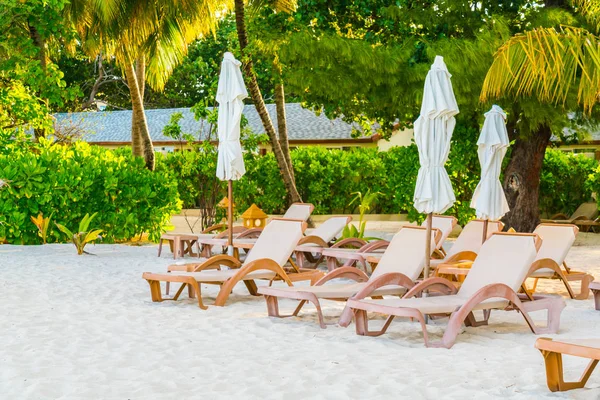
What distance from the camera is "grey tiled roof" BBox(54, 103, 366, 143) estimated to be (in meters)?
36.2

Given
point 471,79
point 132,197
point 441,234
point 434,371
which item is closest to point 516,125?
point 471,79

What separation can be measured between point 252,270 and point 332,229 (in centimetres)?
427

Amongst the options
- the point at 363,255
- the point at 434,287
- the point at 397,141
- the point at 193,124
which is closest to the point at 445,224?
the point at 363,255

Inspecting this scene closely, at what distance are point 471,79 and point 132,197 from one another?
6.95 metres

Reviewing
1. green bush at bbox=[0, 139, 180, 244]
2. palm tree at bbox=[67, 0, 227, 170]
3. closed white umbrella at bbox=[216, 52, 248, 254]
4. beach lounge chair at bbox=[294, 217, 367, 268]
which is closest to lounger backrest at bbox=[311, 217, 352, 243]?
beach lounge chair at bbox=[294, 217, 367, 268]

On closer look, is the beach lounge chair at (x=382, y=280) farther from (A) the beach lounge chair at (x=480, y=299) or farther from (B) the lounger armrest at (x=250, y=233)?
(B) the lounger armrest at (x=250, y=233)

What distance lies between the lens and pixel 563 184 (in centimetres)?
2391

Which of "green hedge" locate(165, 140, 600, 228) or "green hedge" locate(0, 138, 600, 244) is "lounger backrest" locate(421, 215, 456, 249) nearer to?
"green hedge" locate(0, 138, 600, 244)

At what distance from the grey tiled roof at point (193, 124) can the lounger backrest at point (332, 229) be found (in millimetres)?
21575

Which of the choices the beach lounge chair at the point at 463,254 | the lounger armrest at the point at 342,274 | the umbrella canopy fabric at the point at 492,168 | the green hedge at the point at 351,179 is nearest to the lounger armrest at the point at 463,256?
the beach lounge chair at the point at 463,254

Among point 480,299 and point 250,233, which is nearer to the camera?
point 480,299

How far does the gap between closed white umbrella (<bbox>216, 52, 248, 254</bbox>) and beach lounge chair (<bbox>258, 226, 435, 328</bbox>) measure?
2375 mm

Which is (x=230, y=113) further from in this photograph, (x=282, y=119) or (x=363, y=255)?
(x=282, y=119)

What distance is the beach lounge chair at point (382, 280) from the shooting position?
7.84 meters
